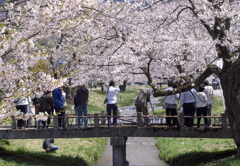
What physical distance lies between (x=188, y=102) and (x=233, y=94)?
235 cm

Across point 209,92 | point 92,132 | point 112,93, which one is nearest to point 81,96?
point 112,93

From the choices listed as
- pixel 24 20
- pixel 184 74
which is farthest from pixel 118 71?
pixel 24 20

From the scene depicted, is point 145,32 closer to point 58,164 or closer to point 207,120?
point 207,120

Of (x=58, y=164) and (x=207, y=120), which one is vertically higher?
(x=207, y=120)

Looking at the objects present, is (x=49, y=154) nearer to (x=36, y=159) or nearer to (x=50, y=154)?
(x=50, y=154)

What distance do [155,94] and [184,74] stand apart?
11053 mm

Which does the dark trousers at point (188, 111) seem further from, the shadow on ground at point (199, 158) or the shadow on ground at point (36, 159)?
the shadow on ground at point (36, 159)

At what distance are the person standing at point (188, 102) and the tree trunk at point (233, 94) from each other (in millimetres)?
1713

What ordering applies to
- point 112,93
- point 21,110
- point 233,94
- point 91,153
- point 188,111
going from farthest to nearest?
point 91,153
point 112,93
point 188,111
point 21,110
point 233,94

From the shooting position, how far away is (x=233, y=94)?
13.3 meters

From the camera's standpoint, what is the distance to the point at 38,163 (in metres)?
15.0

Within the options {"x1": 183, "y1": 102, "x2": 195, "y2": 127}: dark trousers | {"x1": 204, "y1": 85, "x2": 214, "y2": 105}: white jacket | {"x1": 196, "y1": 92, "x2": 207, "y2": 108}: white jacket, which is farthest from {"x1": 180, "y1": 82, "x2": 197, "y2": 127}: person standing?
{"x1": 204, "y1": 85, "x2": 214, "y2": 105}: white jacket

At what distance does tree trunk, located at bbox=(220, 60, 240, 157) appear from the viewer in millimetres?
13008

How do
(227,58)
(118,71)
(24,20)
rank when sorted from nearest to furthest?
(24,20)
(227,58)
(118,71)
